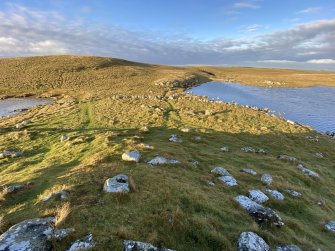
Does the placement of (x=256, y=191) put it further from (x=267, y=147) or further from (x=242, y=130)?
(x=242, y=130)

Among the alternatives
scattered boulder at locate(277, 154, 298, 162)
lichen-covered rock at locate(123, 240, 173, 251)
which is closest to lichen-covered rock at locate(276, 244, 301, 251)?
lichen-covered rock at locate(123, 240, 173, 251)

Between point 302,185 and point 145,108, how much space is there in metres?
29.0

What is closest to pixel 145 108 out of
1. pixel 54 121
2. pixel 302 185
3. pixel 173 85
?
pixel 54 121

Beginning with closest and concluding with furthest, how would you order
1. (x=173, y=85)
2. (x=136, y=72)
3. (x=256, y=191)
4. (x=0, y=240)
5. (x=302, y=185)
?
1. (x=0, y=240)
2. (x=256, y=191)
3. (x=302, y=185)
4. (x=173, y=85)
5. (x=136, y=72)

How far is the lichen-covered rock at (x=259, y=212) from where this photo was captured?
50.8 ft

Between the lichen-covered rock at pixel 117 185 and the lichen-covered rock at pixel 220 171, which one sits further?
the lichen-covered rock at pixel 220 171

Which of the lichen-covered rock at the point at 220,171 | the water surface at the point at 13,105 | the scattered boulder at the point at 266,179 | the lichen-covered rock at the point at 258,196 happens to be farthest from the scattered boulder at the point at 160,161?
the water surface at the point at 13,105

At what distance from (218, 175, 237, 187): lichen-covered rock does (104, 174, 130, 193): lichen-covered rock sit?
6.88 meters

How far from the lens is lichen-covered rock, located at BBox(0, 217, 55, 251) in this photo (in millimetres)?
10703

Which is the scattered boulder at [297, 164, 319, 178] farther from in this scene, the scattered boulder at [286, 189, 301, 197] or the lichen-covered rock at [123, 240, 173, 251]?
the lichen-covered rock at [123, 240, 173, 251]

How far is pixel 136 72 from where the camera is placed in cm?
11988

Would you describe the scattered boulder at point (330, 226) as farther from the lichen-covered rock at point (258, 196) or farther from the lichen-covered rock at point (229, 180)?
the lichen-covered rock at point (229, 180)

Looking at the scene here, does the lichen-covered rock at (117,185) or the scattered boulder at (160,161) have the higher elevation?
the lichen-covered rock at (117,185)

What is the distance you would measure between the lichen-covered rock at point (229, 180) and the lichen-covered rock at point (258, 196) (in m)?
1.27
